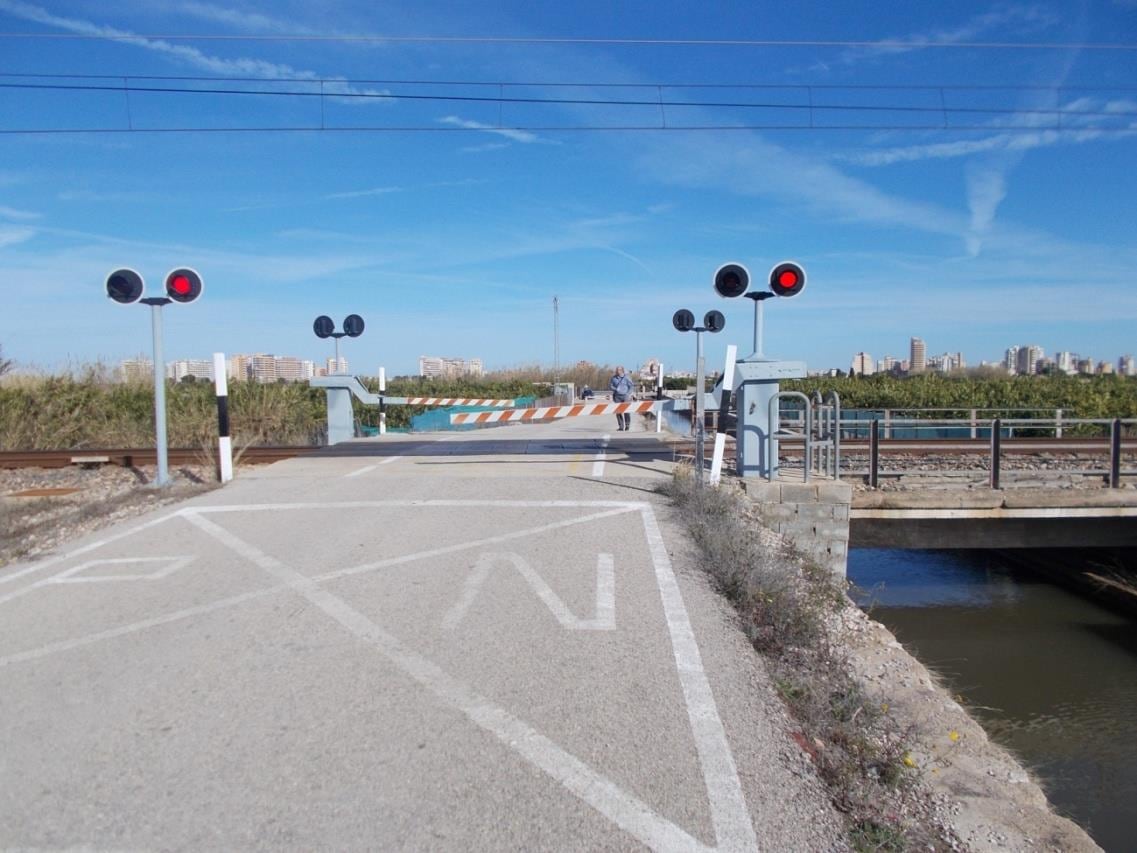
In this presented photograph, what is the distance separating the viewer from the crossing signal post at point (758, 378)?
1075 cm

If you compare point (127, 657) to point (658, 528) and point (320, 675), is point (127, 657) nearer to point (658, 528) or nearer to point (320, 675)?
point (320, 675)

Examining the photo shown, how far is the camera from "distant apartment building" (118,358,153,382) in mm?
26411

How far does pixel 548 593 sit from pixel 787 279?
19.7 feet

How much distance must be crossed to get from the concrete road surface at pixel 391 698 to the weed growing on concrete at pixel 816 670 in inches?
6.8

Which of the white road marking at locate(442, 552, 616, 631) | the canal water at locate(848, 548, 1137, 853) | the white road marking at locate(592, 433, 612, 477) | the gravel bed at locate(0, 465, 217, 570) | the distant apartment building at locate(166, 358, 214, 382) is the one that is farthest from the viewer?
the distant apartment building at locate(166, 358, 214, 382)

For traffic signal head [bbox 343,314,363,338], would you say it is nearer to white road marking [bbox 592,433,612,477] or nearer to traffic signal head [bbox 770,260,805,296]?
white road marking [bbox 592,433,612,477]

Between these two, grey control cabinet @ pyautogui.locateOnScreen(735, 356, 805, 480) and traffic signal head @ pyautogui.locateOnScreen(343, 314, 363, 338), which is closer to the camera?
grey control cabinet @ pyautogui.locateOnScreen(735, 356, 805, 480)

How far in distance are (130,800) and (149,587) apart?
357 centimetres

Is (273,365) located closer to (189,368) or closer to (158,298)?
(189,368)

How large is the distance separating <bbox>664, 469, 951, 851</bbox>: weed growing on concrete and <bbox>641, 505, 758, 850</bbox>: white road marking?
44cm

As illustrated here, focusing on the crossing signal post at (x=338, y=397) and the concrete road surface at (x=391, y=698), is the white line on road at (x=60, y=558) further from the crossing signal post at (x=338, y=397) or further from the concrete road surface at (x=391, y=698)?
the crossing signal post at (x=338, y=397)

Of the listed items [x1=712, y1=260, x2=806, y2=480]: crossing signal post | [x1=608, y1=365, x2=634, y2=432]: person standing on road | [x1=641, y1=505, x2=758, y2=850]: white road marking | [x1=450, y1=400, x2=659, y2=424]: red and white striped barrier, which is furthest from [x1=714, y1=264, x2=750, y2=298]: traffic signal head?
[x1=608, y1=365, x2=634, y2=432]: person standing on road

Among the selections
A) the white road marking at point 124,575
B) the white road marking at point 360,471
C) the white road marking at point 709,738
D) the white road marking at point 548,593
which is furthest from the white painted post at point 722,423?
the white road marking at point 124,575

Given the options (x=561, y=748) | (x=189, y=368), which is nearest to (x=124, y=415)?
(x=561, y=748)
